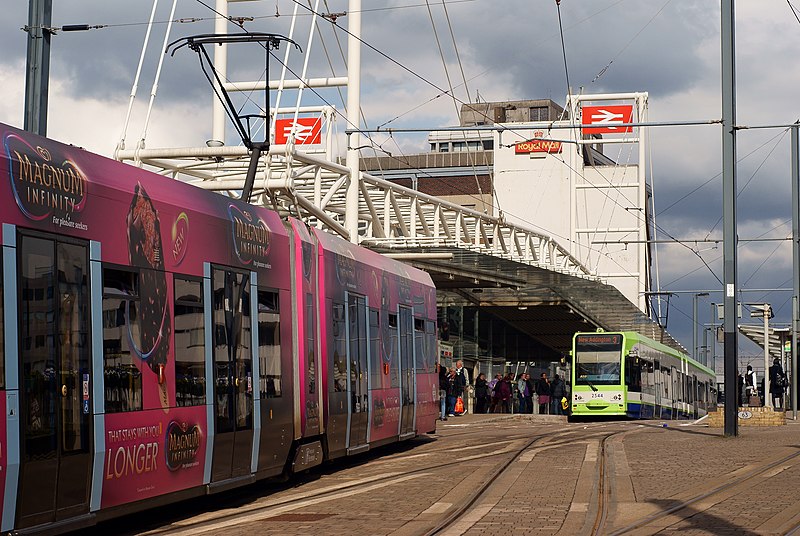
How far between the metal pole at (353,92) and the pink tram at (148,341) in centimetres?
1486

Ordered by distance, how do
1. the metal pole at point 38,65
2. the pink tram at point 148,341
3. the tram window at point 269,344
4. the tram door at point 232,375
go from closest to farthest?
the pink tram at point 148,341
the tram door at point 232,375
the tram window at point 269,344
the metal pole at point 38,65

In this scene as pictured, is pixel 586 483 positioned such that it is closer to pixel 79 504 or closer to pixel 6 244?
pixel 79 504

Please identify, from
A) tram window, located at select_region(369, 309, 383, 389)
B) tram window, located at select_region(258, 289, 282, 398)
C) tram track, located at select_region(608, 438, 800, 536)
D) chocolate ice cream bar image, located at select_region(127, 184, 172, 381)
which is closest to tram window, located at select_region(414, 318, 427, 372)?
tram window, located at select_region(369, 309, 383, 389)

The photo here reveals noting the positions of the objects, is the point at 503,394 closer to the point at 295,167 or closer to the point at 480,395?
the point at 480,395

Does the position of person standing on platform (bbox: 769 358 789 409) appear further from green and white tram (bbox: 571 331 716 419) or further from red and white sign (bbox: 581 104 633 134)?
red and white sign (bbox: 581 104 633 134)

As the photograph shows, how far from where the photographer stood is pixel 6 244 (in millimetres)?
8820

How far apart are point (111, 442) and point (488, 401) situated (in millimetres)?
34499

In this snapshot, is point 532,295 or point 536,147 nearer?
point 532,295

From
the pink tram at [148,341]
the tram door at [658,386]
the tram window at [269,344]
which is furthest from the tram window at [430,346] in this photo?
the tram door at [658,386]

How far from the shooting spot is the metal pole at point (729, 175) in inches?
945

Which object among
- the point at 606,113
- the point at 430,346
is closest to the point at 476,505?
the point at 430,346

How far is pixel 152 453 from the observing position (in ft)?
35.6

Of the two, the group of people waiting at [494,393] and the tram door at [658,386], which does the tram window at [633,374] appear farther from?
the tram door at [658,386]

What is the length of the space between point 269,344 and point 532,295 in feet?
110
